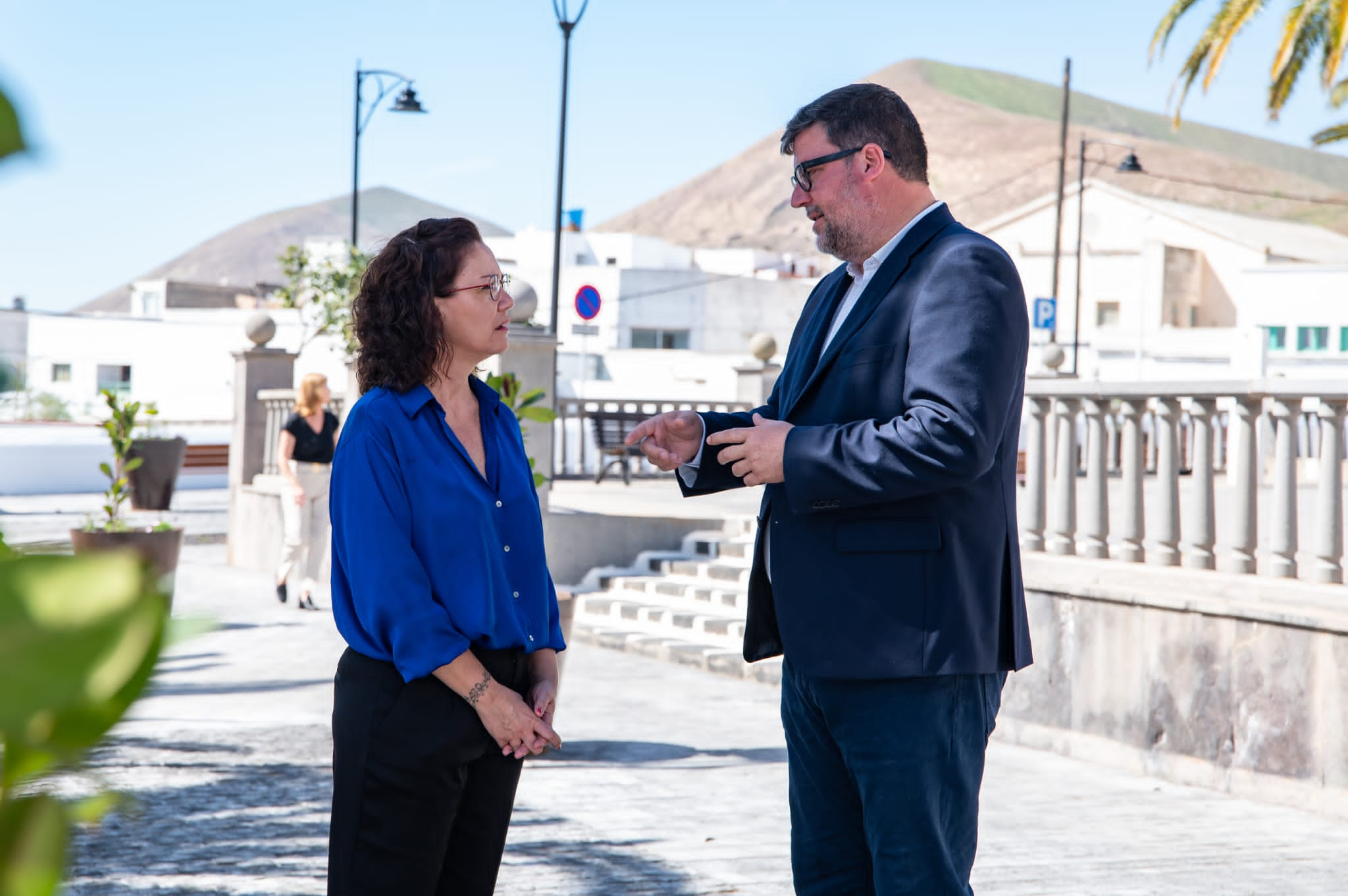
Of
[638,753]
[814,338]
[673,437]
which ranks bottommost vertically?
[638,753]

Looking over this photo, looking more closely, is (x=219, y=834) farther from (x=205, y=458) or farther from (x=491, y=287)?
(x=205, y=458)

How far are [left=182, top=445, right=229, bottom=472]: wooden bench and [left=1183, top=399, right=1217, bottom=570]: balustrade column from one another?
2283cm

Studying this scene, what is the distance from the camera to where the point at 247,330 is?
15656 mm

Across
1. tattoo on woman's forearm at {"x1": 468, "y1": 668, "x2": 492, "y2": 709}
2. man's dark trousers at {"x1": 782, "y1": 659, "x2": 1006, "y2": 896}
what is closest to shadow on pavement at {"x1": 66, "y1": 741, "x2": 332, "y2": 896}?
tattoo on woman's forearm at {"x1": 468, "y1": 668, "x2": 492, "y2": 709}

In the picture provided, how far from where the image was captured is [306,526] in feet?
40.5

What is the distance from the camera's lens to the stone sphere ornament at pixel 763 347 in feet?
48.4

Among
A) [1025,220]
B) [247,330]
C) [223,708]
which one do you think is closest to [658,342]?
[1025,220]

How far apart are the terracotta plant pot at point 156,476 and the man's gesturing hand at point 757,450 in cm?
1944

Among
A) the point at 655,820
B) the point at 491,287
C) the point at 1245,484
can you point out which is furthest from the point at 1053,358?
the point at 491,287

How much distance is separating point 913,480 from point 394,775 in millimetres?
1132

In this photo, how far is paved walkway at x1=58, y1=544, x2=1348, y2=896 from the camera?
5.12 m

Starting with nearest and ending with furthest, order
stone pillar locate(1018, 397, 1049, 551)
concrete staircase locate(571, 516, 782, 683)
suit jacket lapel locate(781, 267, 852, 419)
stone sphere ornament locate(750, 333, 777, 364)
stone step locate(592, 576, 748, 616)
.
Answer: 1. suit jacket lapel locate(781, 267, 852, 419)
2. stone pillar locate(1018, 397, 1049, 551)
3. concrete staircase locate(571, 516, 782, 683)
4. stone step locate(592, 576, 748, 616)
5. stone sphere ornament locate(750, 333, 777, 364)

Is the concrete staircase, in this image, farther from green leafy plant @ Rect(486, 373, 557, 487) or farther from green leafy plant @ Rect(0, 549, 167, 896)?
green leafy plant @ Rect(0, 549, 167, 896)

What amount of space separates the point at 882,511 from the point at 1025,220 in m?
69.3
